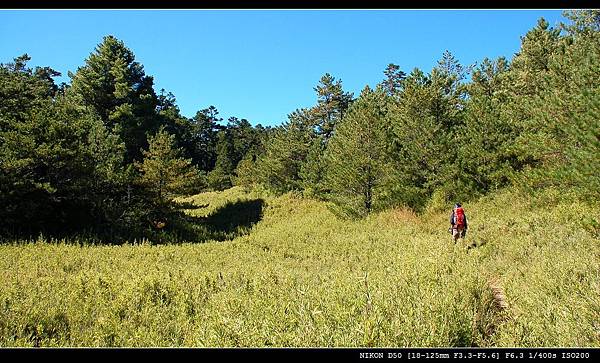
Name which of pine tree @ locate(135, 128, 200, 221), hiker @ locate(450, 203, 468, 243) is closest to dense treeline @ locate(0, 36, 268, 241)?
pine tree @ locate(135, 128, 200, 221)

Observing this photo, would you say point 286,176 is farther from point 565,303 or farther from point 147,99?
point 565,303

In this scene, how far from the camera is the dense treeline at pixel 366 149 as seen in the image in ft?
53.8

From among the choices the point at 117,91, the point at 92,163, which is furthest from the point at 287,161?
the point at 92,163

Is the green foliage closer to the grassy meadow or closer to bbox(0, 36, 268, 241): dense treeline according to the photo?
bbox(0, 36, 268, 241): dense treeline

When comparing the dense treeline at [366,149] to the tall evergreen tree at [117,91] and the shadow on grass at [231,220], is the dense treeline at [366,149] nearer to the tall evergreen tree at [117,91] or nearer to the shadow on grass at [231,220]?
the tall evergreen tree at [117,91]

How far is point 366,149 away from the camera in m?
24.0

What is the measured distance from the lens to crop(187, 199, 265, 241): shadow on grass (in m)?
25.6

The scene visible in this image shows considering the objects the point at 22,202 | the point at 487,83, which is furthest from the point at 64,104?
the point at 487,83

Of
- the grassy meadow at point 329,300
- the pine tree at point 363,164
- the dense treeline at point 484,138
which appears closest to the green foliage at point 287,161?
the dense treeline at point 484,138

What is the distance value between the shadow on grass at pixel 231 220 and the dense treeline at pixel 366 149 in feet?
8.27

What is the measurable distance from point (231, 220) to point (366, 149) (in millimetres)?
14182

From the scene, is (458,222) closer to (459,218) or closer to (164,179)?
(459,218)

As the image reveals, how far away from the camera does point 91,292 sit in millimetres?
7098

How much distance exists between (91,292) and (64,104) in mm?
17403
